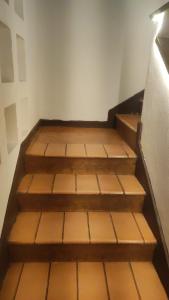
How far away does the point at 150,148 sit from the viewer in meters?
1.62

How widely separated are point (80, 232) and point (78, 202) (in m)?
0.23

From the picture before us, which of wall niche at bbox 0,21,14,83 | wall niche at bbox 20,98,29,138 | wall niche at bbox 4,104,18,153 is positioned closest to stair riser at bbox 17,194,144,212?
wall niche at bbox 4,104,18,153

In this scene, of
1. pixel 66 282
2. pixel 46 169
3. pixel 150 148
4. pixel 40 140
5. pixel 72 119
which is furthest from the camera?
A: pixel 72 119

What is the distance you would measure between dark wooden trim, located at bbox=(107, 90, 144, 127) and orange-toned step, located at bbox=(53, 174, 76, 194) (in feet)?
3.69

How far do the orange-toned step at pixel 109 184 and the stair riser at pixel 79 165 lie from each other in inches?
2.7

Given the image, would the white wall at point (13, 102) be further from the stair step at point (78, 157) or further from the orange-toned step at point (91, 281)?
the orange-toned step at point (91, 281)

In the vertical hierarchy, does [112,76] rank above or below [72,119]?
above

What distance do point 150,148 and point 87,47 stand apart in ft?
4.69

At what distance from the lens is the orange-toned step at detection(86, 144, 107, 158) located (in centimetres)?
188

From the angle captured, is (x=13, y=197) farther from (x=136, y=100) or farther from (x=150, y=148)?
(x=136, y=100)

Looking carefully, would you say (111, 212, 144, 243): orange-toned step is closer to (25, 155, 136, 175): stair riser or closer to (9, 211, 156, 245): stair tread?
(9, 211, 156, 245): stair tread

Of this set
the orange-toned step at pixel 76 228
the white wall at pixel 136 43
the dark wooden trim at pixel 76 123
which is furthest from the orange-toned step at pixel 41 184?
the white wall at pixel 136 43

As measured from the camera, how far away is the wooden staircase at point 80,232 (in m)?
1.27

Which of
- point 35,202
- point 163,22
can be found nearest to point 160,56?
point 163,22
